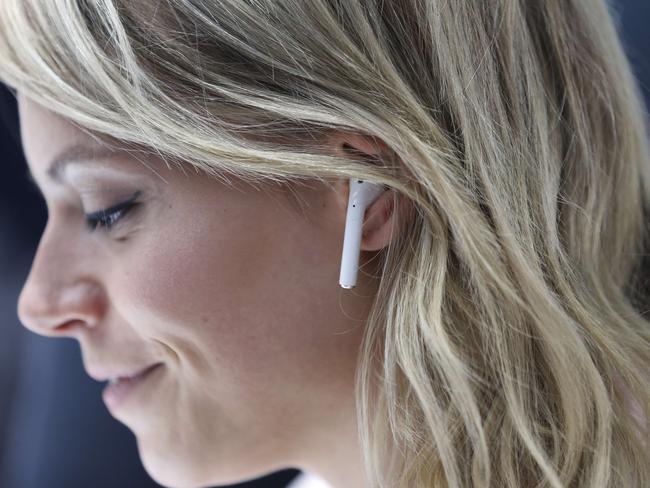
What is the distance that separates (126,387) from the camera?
1056 mm

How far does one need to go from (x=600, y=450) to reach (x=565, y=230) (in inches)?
10.6

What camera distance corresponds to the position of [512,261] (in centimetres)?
88

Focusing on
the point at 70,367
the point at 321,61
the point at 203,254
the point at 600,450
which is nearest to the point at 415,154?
the point at 321,61

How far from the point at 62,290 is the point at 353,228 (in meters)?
0.40

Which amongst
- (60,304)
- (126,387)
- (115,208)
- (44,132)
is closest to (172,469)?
(126,387)

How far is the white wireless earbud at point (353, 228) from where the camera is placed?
88cm

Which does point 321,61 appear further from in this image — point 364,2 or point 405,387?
point 405,387

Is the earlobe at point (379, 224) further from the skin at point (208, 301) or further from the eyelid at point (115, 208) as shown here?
the eyelid at point (115, 208)

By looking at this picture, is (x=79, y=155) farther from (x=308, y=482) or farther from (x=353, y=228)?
(x=308, y=482)

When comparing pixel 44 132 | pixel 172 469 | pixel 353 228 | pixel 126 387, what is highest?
pixel 44 132

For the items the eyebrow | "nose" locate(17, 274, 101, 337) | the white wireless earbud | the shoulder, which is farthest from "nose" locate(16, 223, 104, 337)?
the shoulder

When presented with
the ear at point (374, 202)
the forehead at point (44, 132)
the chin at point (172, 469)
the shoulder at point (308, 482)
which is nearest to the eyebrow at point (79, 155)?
the forehead at point (44, 132)

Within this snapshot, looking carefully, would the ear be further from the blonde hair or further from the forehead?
the forehead

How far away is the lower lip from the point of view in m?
1.04
